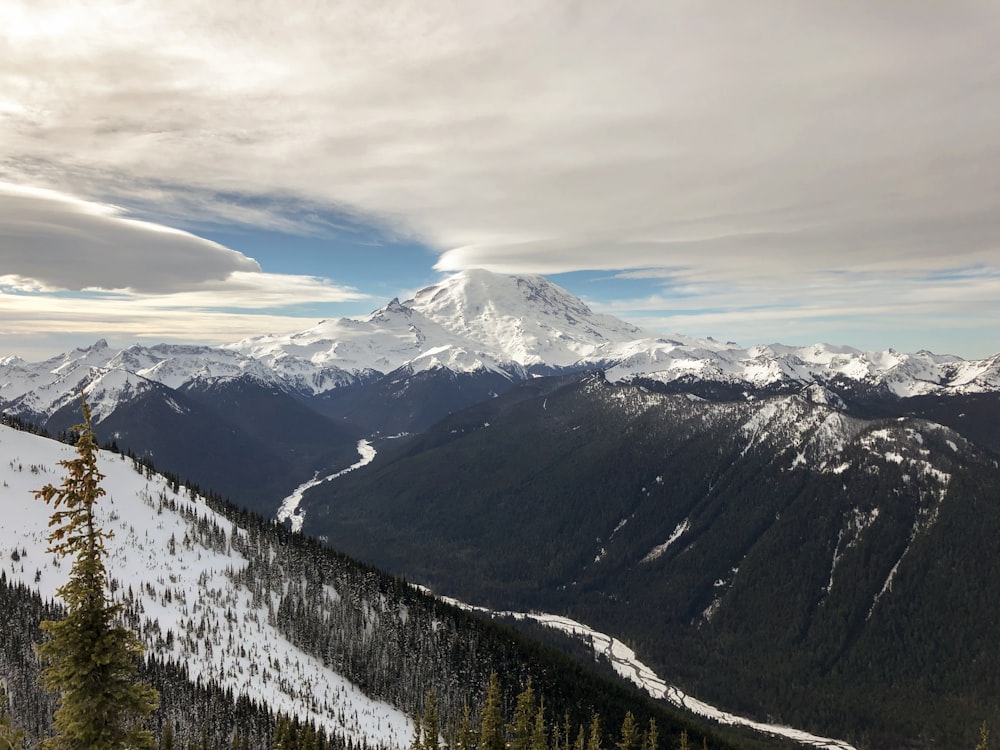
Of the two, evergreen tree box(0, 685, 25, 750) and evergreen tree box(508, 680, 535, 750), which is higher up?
evergreen tree box(0, 685, 25, 750)

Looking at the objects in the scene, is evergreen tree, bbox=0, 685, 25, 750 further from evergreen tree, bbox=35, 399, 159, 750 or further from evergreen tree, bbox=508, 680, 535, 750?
evergreen tree, bbox=508, 680, 535, 750

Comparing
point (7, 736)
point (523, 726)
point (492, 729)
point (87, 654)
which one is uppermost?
point (87, 654)

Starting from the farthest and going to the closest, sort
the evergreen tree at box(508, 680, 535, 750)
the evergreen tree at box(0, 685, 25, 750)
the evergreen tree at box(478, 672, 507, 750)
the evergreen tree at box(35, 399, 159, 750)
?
the evergreen tree at box(508, 680, 535, 750)
the evergreen tree at box(478, 672, 507, 750)
the evergreen tree at box(0, 685, 25, 750)
the evergreen tree at box(35, 399, 159, 750)

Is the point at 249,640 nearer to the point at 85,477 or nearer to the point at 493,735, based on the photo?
the point at 493,735

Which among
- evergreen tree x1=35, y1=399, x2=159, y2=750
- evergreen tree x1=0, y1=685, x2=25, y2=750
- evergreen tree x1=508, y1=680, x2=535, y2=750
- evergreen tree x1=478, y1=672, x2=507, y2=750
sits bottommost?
evergreen tree x1=508, y1=680, x2=535, y2=750

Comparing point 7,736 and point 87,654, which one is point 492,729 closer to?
point 7,736

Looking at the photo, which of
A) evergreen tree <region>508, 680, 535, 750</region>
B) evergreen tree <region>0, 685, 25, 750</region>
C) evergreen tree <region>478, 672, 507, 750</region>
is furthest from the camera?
evergreen tree <region>508, 680, 535, 750</region>

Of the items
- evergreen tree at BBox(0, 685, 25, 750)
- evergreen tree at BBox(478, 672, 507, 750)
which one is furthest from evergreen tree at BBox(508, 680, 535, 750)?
evergreen tree at BBox(0, 685, 25, 750)

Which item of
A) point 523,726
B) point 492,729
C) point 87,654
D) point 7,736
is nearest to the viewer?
point 87,654

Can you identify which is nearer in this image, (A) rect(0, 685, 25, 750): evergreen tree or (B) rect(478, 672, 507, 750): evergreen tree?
(A) rect(0, 685, 25, 750): evergreen tree

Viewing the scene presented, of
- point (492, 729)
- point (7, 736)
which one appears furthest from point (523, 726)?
point (7, 736)

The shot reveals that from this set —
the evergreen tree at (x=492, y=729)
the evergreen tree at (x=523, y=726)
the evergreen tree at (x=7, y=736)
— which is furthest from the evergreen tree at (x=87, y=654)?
the evergreen tree at (x=523, y=726)
